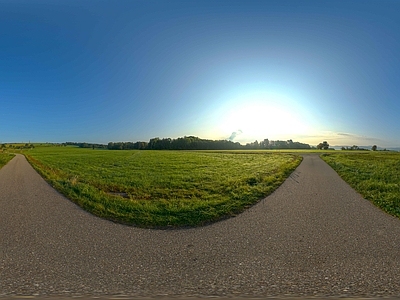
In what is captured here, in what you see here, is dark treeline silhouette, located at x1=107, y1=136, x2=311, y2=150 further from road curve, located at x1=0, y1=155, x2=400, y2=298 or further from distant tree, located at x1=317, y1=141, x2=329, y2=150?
road curve, located at x1=0, y1=155, x2=400, y2=298

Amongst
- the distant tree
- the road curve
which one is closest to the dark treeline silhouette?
the distant tree

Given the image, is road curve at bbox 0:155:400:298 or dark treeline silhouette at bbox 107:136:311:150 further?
dark treeline silhouette at bbox 107:136:311:150

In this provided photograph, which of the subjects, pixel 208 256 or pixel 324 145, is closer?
pixel 208 256

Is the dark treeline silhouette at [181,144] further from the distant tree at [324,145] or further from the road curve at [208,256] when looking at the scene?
the road curve at [208,256]

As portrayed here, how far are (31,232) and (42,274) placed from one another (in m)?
2.32

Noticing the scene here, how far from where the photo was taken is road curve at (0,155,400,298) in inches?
138

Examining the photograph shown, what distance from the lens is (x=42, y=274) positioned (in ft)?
12.4

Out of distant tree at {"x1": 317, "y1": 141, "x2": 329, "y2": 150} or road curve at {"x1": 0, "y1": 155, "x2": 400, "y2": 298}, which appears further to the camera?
distant tree at {"x1": 317, "y1": 141, "x2": 329, "y2": 150}

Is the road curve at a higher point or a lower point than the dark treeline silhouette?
lower

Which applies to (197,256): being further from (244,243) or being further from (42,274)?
(42,274)

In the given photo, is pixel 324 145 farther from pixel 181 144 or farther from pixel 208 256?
pixel 208 256

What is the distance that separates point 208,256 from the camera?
4.36 m

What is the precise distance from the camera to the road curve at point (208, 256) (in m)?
3.50

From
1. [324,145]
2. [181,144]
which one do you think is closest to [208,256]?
[181,144]
